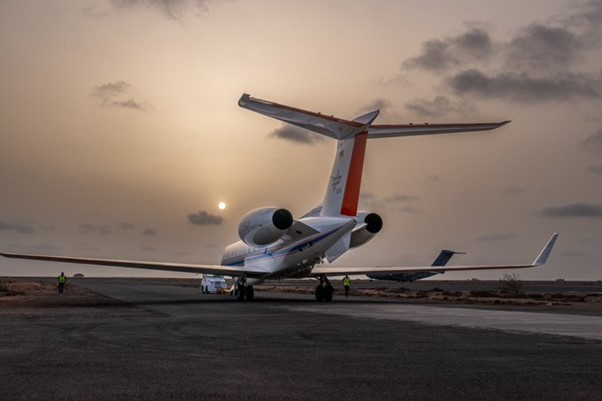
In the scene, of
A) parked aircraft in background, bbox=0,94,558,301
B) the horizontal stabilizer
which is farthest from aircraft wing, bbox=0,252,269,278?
the horizontal stabilizer

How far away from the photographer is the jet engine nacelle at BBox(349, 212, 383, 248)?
33.2 m

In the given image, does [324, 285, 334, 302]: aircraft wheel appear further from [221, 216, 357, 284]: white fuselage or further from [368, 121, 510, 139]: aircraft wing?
[368, 121, 510, 139]: aircraft wing

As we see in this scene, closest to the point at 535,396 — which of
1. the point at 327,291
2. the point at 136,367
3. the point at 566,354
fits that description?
the point at 566,354

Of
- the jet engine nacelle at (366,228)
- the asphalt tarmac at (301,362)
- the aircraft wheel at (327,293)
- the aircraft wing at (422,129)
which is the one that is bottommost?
the asphalt tarmac at (301,362)

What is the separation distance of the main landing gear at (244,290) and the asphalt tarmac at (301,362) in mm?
20089

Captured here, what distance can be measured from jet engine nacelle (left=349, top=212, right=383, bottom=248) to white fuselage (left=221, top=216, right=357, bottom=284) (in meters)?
1.64

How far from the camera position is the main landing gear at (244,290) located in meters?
37.1

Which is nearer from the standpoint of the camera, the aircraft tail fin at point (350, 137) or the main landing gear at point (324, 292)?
the aircraft tail fin at point (350, 137)

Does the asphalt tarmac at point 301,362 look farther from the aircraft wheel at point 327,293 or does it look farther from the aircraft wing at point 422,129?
the aircraft wheel at point 327,293

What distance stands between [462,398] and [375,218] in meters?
26.5

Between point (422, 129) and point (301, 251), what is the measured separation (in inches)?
328

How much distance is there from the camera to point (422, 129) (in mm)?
29984

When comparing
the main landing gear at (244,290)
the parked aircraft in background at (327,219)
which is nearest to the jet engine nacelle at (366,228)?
the parked aircraft in background at (327,219)

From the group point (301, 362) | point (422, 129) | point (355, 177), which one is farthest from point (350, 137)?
point (301, 362)
